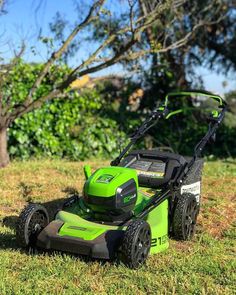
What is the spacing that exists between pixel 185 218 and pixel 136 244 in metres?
0.94

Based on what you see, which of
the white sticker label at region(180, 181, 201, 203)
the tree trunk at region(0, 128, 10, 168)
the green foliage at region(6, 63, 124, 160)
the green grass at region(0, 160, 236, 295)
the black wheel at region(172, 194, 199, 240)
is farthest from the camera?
the green foliage at region(6, 63, 124, 160)

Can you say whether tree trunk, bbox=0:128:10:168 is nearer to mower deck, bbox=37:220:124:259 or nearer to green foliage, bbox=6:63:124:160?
green foliage, bbox=6:63:124:160

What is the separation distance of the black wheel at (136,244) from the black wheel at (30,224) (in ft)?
2.88

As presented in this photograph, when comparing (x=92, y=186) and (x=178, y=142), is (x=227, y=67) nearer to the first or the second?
(x=178, y=142)

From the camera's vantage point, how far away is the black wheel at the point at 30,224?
14.2ft

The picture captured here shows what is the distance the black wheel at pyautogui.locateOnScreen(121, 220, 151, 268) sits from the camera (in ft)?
12.8

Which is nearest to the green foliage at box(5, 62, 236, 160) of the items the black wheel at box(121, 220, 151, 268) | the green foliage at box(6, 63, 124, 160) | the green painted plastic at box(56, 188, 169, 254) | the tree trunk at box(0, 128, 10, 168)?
the green foliage at box(6, 63, 124, 160)

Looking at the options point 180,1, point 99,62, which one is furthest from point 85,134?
point 180,1

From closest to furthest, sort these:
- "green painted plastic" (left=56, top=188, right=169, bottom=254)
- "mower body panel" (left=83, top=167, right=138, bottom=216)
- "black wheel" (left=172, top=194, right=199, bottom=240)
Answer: "green painted plastic" (left=56, top=188, right=169, bottom=254) < "mower body panel" (left=83, top=167, right=138, bottom=216) < "black wheel" (left=172, top=194, right=199, bottom=240)

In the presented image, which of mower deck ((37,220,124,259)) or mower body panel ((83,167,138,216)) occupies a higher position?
mower body panel ((83,167,138,216))

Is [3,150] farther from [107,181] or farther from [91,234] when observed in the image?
[91,234]

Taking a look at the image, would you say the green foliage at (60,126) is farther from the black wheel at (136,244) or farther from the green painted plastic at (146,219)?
the black wheel at (136,244)

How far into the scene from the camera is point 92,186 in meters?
4.38

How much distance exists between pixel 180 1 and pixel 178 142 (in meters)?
3.60
